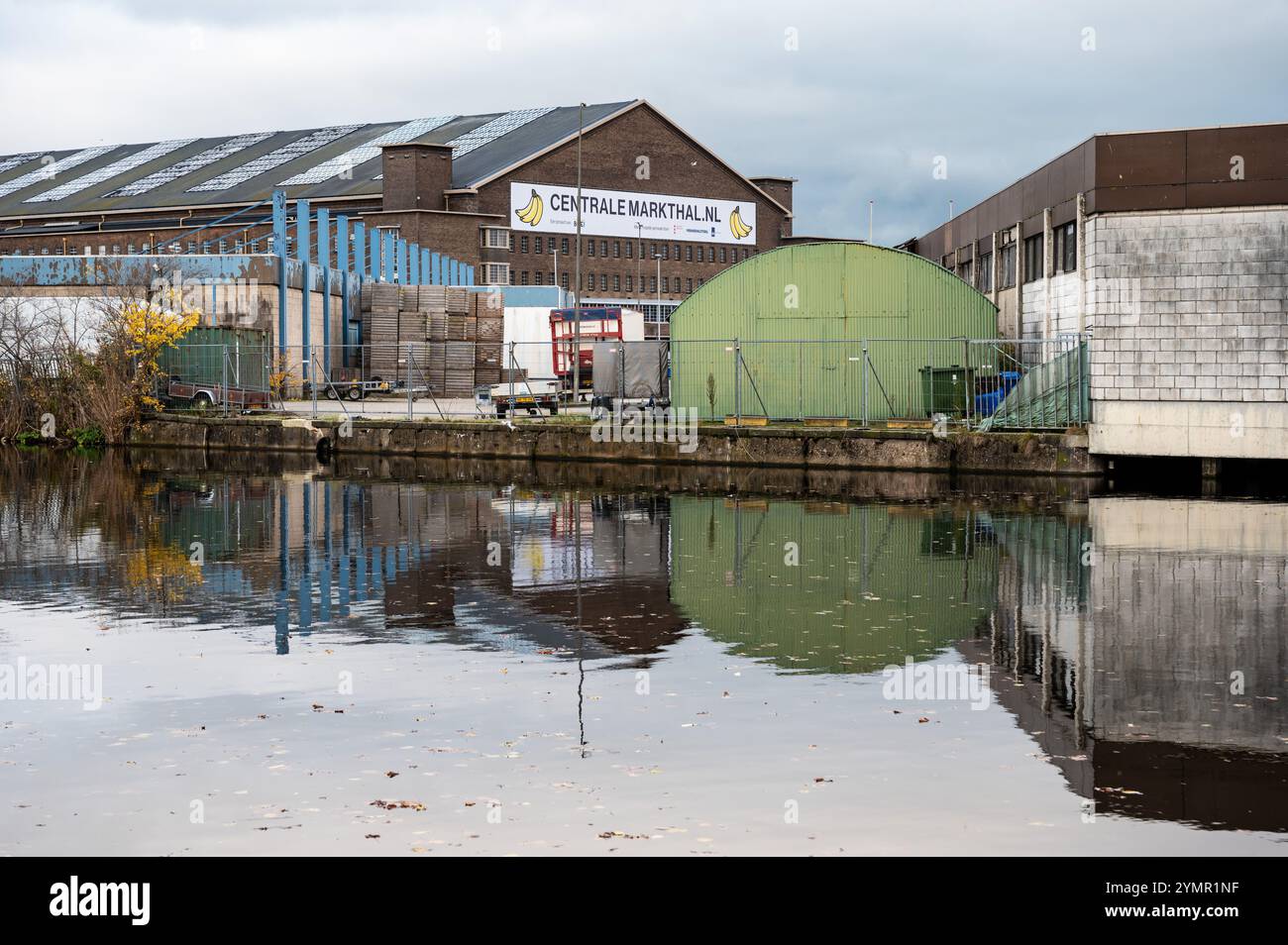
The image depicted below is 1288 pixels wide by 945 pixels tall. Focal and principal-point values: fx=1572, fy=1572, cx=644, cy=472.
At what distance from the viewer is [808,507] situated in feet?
78.8

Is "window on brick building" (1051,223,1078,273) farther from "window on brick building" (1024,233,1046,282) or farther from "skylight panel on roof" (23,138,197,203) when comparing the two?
"skylight panel on roof" (23,138,197,203)

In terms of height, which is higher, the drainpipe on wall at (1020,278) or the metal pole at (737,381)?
the drainpipe on wall at (1020,278)

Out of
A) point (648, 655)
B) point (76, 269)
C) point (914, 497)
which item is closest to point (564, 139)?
point (76, 269)

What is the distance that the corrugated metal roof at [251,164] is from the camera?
3499 inches

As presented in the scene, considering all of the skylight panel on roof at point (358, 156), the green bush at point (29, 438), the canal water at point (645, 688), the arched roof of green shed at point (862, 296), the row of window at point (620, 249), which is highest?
the skylight panel on roof at point (358, 156)

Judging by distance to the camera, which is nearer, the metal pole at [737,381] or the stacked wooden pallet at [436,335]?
the metal pole at [737,381]

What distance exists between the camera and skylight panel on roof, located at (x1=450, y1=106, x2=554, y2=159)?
9388 cm

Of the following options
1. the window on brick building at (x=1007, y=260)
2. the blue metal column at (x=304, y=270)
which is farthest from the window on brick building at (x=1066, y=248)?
the blue metal column at (x=304, y=270)

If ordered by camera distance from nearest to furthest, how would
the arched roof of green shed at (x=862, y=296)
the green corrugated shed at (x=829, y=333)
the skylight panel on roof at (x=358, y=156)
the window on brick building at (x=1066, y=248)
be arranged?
the window on brick building at (x=1066, y=248) → the green corrugated shed at (x=829, y=333) → the arched roof of green shed at (x=862, y=296) → the skylight panel on roof at (x=358, y=156)

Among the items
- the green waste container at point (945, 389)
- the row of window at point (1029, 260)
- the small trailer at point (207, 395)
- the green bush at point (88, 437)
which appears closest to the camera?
the row of window at point (1029, 260)

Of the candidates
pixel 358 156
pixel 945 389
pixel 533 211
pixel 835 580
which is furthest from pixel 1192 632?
pixel 358 156

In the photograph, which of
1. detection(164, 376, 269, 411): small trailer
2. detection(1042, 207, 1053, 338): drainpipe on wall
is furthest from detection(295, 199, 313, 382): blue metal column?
detection(1042, 207, 1053, 338): drainpipe on wall

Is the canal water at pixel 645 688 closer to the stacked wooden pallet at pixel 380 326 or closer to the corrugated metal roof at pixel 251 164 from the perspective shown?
the stacked wooden pallet at pixel 380 326
